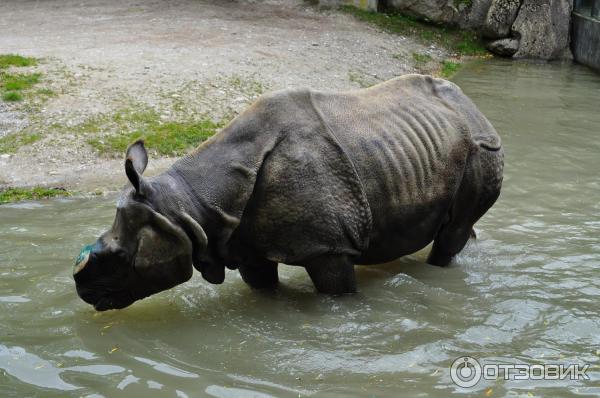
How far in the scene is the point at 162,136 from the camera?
11.3 meters

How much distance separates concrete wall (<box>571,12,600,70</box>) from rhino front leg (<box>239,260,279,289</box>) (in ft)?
44.2

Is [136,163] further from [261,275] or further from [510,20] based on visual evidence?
[510,20]

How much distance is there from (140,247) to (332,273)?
4.89 ft

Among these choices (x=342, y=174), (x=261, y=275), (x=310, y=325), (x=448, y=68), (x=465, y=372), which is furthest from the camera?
(x=448, y=68)

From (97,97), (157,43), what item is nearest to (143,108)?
(97,97)

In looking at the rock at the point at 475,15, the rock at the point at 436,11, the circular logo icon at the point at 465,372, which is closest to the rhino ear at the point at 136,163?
the circular logo icon at the point at 465,372

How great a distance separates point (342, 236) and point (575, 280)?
8.07 ft

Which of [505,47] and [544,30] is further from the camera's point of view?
[505,47]

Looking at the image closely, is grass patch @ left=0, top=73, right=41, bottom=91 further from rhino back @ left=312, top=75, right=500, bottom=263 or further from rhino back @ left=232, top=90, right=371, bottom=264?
rhino back @ left=232, top=90, right=371, bottom=264

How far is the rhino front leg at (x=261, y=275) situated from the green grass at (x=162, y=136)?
A: 4413 mm

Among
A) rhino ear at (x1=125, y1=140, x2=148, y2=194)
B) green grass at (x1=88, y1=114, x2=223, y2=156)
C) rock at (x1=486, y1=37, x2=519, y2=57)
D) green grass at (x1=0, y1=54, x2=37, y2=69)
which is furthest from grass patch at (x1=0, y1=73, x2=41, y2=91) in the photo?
rock at (x1=486, y1=37, x2=519, y2=57)

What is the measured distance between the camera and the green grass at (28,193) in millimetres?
9555

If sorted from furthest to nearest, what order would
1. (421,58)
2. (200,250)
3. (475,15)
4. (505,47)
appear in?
(475,15)
(505,47)
(421,58)
(200,250)

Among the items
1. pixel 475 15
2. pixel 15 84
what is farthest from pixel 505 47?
pixel 15 84
